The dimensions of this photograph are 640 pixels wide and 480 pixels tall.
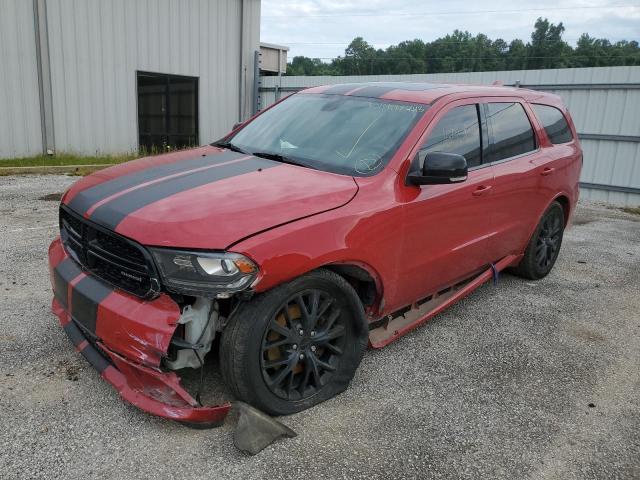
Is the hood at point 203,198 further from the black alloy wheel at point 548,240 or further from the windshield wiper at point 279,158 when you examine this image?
the black alloy wheel at point 548,240

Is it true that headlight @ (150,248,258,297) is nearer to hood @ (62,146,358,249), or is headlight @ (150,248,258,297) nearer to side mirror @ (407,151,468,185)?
hood @ (62,146,358,249)

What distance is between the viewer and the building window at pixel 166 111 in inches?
536

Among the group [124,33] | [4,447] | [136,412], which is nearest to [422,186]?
[136,412]

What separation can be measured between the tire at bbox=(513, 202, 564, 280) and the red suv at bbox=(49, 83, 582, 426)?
885 millimetres

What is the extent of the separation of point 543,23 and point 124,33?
3369 inches

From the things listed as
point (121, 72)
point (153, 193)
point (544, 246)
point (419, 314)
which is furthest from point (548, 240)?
point (121, 72)

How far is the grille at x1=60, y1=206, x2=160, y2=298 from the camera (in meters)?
2.43

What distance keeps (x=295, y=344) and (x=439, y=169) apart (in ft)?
4.27

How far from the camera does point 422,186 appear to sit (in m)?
3.32

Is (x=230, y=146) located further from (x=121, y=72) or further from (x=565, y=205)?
(x=121, y=72)

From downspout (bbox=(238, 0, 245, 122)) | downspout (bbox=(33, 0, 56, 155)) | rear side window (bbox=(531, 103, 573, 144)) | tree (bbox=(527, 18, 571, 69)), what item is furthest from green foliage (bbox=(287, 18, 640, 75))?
rear side window (bbox=(531, 103, 573, 144))

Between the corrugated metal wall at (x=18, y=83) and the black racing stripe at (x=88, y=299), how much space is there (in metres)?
10.2

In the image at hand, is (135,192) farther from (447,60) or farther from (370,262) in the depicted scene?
(447,60)

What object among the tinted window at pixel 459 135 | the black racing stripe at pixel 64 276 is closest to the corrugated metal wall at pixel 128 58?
the black racing stripe at pixel 64 276
